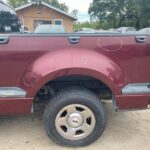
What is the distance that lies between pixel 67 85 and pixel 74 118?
0.46 m

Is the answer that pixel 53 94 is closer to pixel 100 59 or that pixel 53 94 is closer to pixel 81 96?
pixel 81 96

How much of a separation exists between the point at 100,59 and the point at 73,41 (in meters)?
0.37

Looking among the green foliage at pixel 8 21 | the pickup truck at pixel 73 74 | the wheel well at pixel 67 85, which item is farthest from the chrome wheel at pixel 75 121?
the green foliage at pixel 8 21

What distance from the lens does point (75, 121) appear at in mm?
3982


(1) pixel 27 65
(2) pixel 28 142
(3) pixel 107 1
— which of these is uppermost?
(3) pixel 107 1

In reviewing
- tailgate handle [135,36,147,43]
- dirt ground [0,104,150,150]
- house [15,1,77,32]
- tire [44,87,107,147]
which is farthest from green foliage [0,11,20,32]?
house [15,1,77,32]

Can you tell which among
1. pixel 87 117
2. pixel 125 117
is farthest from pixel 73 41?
pixel 125 117

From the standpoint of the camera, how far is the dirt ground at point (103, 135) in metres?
4.12

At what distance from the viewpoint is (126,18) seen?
164 ft

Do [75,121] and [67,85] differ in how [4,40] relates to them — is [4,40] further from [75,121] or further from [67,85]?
[75,121]

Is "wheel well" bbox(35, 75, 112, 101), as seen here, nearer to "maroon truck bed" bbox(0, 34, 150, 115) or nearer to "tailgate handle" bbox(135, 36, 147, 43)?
"maroon truck bed" bbox(0, 34, 150, 115)

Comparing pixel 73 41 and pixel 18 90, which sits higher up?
pixel 73 41

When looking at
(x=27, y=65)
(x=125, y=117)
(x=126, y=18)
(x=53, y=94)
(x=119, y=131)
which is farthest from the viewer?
(x=126, y=18)

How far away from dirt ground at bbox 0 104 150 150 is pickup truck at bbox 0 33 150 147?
0.89 feet
